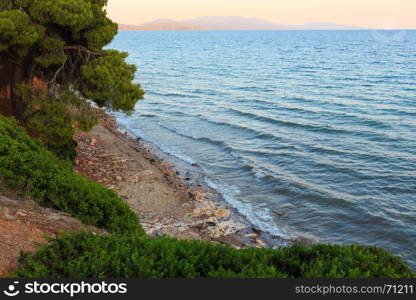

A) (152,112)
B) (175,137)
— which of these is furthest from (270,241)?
(152,112)

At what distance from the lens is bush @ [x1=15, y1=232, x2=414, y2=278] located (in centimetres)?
521

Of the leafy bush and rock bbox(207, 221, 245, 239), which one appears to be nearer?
the leafy bush

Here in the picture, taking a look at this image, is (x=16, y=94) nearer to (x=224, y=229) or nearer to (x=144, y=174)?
(x=144, y=174)

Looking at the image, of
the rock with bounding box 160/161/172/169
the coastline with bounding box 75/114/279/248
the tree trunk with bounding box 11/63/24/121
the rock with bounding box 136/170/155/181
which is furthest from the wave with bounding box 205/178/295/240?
the tree trunk with bounding box 11/63/24/121

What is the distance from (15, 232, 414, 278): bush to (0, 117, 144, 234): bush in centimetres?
315

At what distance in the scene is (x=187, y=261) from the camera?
18.2 ft

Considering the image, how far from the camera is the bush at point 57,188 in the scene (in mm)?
9281

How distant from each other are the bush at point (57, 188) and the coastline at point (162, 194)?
9.33 ft

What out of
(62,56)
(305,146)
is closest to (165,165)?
(62,56)

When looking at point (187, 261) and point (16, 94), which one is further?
point (16, 94)

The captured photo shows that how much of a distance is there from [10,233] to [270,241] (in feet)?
30.1

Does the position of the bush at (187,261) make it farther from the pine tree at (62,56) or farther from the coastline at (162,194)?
the pine tree at (62,56)

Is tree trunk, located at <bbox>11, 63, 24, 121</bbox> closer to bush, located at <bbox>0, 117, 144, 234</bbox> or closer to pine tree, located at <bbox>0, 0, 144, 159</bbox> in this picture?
pine tree, located at <bbox>0, 0, 144, 159</bbox>

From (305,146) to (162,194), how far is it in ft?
35.5
